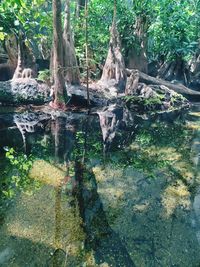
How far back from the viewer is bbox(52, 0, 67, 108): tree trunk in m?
8.93

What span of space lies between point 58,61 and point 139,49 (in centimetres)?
582

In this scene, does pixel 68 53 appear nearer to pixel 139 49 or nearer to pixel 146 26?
pixel 139 49

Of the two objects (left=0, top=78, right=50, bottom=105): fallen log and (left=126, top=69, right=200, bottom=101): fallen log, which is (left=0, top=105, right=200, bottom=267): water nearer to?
(left=0, top=78, right=50, bottom=105): fallen log

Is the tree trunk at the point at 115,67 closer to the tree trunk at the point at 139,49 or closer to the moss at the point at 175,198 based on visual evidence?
the tree trunk at the point at 139,49

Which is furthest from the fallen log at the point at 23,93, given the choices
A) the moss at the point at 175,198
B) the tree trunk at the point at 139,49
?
the moss at the point at 175,198

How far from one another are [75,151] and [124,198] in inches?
89.1

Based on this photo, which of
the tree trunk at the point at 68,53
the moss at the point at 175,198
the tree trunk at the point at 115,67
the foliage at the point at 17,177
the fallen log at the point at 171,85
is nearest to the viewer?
the moss at the point at 175,198

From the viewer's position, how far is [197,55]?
604 inches

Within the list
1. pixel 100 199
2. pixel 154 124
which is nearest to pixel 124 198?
pixel 100 199

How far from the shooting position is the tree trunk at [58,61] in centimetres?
893

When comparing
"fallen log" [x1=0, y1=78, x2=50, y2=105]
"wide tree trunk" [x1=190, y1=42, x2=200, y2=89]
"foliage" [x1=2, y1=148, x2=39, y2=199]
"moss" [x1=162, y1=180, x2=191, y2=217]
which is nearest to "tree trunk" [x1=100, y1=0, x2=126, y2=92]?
"fallen log" [x1=0, y1=78, x2=50, y2=105]

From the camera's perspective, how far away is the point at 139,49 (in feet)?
45.2

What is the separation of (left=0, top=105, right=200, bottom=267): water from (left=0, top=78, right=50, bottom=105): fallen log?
9.15 feet

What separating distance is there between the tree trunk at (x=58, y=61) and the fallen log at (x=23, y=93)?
89 cm
